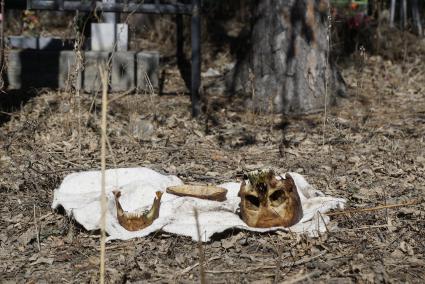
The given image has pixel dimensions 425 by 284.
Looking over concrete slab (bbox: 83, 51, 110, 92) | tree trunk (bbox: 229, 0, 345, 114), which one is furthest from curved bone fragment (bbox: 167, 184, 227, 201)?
concrete slab (bbox: 83, 51, 110, 92)

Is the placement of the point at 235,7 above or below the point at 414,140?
above

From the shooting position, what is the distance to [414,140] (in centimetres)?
547

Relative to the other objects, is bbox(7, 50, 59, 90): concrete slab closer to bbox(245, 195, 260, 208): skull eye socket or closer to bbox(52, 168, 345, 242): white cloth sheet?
bbox(52, 168, 345, 242): white cloth sheet

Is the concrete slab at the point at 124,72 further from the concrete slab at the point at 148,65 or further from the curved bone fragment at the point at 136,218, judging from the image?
the curved bone fragment at the point at 136,218

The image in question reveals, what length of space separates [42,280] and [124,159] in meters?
1.77

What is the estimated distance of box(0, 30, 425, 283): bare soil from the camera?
132 inches

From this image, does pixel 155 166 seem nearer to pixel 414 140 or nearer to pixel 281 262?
pixel 281 262

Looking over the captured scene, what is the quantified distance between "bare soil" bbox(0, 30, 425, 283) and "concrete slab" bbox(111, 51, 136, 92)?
0.81ft

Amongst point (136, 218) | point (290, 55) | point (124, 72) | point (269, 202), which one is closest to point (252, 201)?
point (269, 202)

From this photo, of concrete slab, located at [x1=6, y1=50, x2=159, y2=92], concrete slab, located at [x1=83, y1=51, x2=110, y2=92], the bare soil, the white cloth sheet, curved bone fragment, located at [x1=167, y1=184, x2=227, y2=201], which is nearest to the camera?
the bare soil

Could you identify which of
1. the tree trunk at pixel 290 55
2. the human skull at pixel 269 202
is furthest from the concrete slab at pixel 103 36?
the human skull at pixel 269 202

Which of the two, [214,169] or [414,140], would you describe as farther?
[414,140]

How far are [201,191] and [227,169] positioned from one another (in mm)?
655

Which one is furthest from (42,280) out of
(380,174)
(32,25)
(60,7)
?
(32,25)
